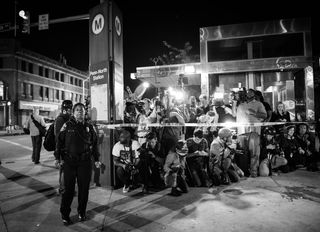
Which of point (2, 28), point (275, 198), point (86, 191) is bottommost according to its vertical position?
point (275, 198)

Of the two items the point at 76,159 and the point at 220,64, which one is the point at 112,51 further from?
the point at 220,64

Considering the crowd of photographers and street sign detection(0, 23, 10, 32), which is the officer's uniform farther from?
street sign detection(0, 23, 10, 32)

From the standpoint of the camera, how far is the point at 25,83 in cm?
3891

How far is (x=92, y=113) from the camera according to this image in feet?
20.9

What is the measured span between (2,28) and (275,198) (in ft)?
55.8

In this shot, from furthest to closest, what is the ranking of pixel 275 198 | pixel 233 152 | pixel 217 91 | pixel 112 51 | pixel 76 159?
pixel 217 91 → pixel 233 152 → pixel 112 51 → pixel 275 198 → pixel 76 159

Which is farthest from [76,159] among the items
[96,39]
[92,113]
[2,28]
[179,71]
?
[2,28]

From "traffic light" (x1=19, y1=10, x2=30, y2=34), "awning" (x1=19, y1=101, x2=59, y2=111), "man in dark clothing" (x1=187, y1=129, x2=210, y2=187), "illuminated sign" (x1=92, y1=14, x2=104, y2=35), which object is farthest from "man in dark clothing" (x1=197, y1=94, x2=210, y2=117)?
"awning" (x1=19, y1=101, x2=59, y2=111)

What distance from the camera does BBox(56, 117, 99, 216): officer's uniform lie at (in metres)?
4.04

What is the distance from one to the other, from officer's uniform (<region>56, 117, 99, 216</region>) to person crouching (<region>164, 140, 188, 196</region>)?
1989 millimetres

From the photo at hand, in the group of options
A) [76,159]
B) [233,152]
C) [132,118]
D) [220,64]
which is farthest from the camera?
[220,64]

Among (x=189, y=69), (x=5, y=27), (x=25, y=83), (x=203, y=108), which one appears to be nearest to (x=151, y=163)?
(x=203, y=108)

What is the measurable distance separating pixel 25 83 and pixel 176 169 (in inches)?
1582

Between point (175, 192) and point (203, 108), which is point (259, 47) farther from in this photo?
point (175, 192)
